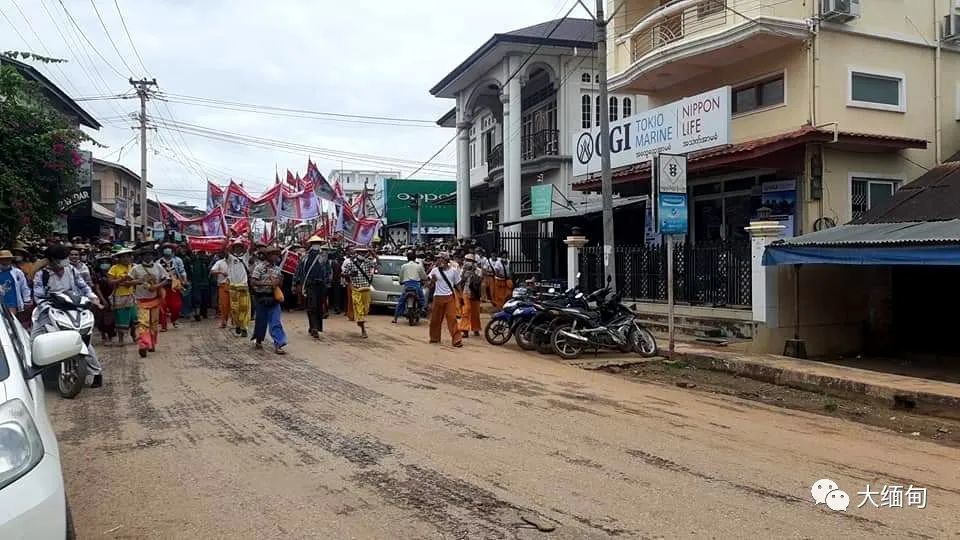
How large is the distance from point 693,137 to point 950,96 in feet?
19.8

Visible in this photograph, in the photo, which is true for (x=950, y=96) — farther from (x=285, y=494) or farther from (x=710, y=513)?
(x=285, y=494)

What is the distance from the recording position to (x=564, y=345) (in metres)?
12.6

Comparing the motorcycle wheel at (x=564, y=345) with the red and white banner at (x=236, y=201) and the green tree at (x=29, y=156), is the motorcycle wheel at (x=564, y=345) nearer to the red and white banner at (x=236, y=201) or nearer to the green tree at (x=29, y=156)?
the green tree at (x=29, y=156)

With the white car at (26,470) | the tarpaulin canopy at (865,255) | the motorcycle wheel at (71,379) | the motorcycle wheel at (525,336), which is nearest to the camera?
the white car at (26,470)

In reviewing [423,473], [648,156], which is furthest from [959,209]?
[423,473]

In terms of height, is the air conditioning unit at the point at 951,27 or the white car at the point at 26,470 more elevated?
the air conditioning unit at the point at 951,27

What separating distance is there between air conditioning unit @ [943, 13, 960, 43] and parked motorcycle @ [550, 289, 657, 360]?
32.8 feet

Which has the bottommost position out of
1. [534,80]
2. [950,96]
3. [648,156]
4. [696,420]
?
[696,420]

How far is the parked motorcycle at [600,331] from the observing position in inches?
496

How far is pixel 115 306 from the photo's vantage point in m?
12.0

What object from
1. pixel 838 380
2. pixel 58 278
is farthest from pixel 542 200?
pixel 58 278

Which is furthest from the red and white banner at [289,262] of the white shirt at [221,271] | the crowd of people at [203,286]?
the white shirt at [221,271]

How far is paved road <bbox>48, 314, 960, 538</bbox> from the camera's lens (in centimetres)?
462

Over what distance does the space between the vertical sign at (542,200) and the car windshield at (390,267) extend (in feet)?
16.0
